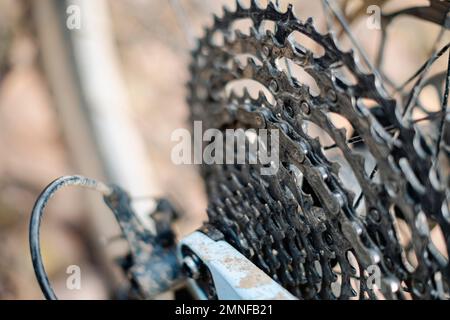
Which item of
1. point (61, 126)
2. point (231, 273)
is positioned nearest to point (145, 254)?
point (231, 273)

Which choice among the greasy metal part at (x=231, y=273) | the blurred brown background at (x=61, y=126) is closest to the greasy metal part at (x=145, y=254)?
the greasy metal part at (x=231, y=273)

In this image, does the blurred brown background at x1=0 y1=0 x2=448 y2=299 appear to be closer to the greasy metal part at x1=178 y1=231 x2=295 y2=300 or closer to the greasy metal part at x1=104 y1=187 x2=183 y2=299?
the greasy metal part at x1=104 y1=187 x2=183 y2=299

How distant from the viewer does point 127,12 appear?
5.58 feet

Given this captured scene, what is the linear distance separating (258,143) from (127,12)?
1.29m

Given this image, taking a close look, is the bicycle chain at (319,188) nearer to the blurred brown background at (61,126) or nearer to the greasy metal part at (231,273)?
the greasy metal part at (231,273)

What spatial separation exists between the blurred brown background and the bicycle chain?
780mm

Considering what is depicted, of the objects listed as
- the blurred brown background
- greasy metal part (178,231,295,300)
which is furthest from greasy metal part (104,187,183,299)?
the blurred brown background

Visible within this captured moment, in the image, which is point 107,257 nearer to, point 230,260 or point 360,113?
point 230,260

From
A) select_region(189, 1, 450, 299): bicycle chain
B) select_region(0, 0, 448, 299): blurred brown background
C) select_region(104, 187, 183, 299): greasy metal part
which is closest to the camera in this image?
select_region(189, 1, 450, 299): bicycle chain

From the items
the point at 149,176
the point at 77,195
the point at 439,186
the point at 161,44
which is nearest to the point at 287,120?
the point at 439,186

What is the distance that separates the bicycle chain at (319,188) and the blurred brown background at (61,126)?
780 mm

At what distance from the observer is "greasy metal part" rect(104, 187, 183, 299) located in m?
0.62

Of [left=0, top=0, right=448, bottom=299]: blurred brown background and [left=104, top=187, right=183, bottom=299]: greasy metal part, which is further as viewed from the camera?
[left=0, top=0, right=448, bottom=299]: blurred brown background
